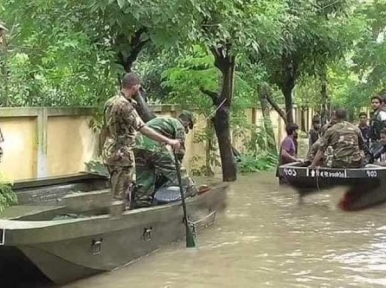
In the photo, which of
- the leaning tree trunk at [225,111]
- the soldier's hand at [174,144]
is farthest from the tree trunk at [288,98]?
the soldier's hand at [174,144]

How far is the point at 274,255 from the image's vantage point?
877 centimetres

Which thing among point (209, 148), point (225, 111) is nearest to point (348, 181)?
point (225, 111)

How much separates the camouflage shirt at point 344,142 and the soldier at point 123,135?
180 inches

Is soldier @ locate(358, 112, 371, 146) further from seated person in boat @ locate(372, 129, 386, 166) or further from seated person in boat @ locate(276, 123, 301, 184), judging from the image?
seated person in boat @ locate(276, 123, 301, 184)

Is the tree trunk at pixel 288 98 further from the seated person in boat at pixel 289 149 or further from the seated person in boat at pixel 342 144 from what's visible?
the seated person in boat at pixel 342 144

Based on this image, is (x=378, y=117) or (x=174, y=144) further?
(x=378, y=117)

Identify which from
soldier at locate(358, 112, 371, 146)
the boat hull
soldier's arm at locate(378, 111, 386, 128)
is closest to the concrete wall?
the boat hull

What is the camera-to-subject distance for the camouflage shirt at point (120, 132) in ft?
26.8

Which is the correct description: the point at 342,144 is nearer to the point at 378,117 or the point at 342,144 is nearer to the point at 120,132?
the point at 378,117

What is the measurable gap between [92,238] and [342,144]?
6.34 metres

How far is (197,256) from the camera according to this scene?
8.62m

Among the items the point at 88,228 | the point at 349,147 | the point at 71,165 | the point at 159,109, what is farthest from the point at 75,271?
the point at 159,109

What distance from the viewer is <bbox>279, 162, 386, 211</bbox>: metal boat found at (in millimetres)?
12016

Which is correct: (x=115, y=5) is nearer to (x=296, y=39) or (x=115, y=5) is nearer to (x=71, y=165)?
(x=71, y=165)
